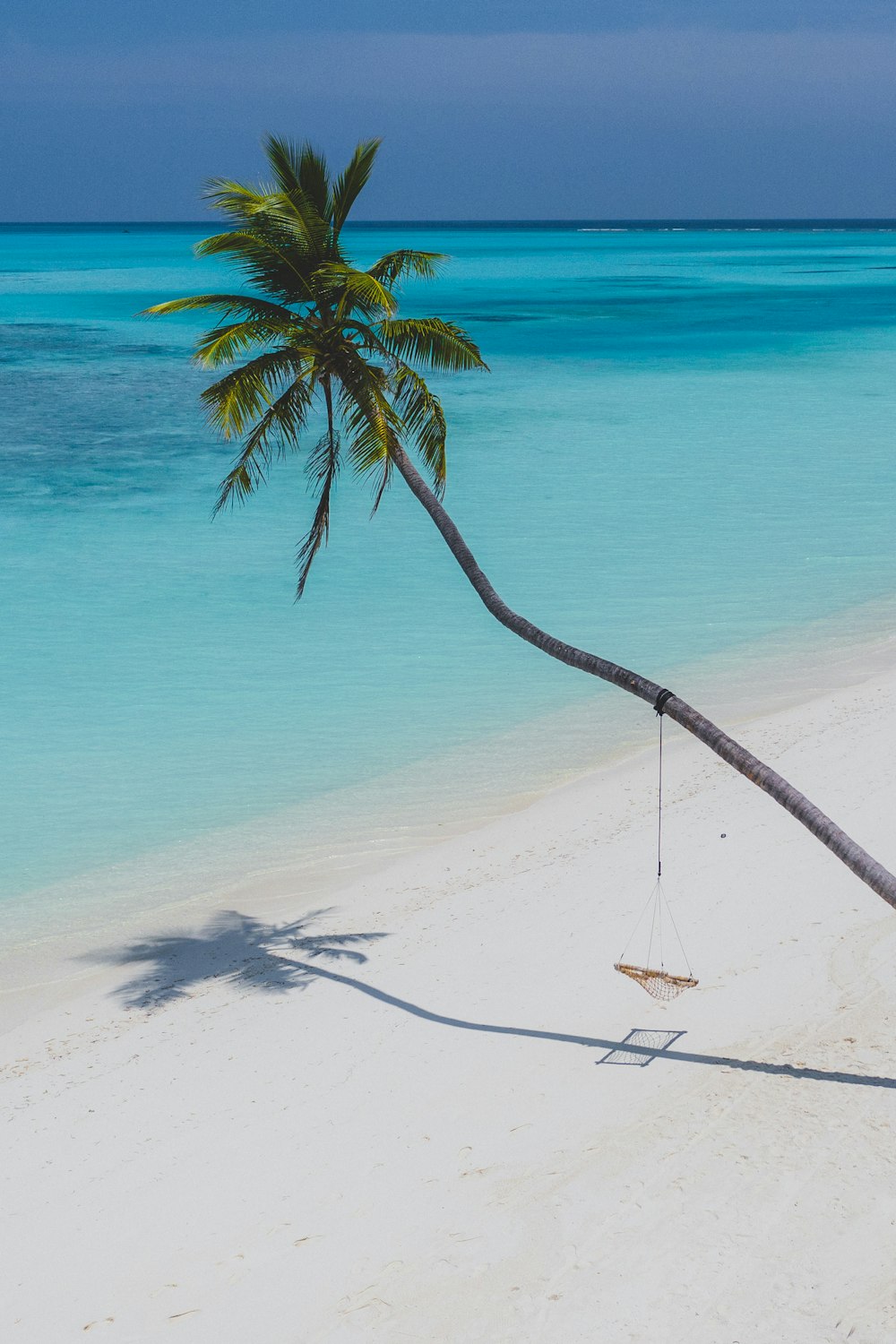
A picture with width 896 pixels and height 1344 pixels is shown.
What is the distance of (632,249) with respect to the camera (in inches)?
5404

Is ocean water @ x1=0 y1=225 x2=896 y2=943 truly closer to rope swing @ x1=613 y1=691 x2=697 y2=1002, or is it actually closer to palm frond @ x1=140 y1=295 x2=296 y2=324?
rope swing @ x1=613 y1=691 x2=697 y2=1002

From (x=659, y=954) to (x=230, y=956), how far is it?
3.18 meters

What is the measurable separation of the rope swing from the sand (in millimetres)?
150

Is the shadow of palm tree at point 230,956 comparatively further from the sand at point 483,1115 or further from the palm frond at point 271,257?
the palm frond at point 271,257

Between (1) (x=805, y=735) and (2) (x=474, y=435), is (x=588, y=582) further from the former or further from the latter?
(2) (x=474, y=435)

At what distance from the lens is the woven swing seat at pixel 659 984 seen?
7.84m

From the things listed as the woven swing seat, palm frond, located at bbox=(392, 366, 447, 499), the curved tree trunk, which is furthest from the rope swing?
palm frond, located at bbox=(392, 366, 447, 499)

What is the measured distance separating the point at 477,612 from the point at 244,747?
579 cm

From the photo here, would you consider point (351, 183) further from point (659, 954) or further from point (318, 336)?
point (659, 954)

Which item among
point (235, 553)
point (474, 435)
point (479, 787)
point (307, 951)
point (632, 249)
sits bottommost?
point (307, 951)

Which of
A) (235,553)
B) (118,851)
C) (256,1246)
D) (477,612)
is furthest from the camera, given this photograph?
(235,553)

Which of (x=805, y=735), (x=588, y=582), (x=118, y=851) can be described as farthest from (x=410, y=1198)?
(x=588, y=582)

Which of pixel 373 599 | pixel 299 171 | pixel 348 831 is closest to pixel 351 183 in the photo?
pixel 299 171

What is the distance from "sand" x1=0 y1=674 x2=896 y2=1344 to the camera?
600cm
